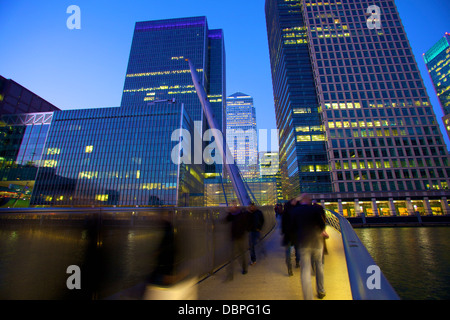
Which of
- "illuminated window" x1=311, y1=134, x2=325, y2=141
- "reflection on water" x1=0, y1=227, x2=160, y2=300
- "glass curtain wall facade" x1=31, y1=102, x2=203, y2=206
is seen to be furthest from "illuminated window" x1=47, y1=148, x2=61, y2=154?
"illuminated window" x1=311, y1=134, x2=325, y2=141

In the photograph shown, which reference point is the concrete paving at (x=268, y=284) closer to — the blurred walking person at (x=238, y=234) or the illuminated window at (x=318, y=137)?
the blurred walking person at (x=238, y=234)

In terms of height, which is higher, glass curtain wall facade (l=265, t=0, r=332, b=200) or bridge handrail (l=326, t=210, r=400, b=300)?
glass curtain wall facade (l=265, t=0, r=332, b=200)

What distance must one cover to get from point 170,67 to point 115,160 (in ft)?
222

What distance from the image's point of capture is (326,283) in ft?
14.6

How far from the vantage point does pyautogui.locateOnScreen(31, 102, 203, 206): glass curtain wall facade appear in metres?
54.7

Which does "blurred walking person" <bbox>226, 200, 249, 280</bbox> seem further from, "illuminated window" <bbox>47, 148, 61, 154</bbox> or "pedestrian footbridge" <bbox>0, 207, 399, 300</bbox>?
"illuminated window" <bbox>47, 148, 61, 154</bbox>

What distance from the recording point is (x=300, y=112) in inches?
2552

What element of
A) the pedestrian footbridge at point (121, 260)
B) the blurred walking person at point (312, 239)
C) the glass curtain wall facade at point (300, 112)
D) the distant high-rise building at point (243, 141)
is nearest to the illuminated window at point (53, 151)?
the pedestrian footbridge at point (121, 260)

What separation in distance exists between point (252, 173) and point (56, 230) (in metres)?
171

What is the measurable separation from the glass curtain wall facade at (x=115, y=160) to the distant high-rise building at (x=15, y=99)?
17676 millimetres

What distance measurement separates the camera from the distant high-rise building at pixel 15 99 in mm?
64562

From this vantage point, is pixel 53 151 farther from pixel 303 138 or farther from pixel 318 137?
→ pixel 318 137

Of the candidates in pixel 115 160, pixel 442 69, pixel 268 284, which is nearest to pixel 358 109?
pixel 268 284

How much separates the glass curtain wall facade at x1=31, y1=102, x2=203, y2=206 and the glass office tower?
3573 cm
